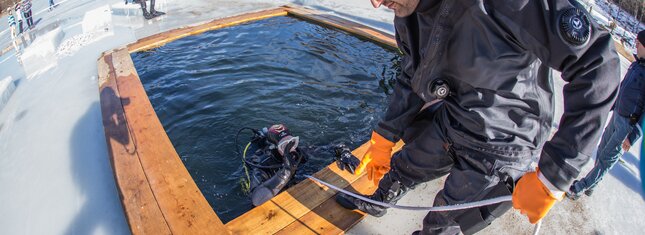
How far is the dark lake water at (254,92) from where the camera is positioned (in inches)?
127

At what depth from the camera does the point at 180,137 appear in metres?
3.52

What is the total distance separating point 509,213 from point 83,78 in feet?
14.5

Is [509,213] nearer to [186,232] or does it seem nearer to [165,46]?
[186,232]

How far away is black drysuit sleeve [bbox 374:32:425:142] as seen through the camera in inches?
74.0

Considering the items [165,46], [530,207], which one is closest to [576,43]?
[530,207]

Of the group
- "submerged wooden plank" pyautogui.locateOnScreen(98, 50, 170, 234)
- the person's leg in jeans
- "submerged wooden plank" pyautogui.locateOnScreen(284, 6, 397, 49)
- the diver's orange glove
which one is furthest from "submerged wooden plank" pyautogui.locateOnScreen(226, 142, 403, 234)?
"submerged wooden plank" pyautogui.locateOnScreen(284, 6, 397, 49)

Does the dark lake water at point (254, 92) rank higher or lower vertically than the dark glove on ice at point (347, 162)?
lower

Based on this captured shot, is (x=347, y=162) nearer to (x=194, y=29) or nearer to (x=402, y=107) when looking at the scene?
(x=402, y=107)

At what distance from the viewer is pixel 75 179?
2.38 m

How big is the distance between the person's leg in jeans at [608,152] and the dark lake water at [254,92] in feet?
6.21

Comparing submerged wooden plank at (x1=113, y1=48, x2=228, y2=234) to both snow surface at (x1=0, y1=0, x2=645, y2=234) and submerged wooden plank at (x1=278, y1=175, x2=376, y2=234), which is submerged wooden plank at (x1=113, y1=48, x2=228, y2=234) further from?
submerged wooden plank at (x1=278, y1=175, x2=376, y2=234)

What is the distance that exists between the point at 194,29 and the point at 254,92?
2275mm

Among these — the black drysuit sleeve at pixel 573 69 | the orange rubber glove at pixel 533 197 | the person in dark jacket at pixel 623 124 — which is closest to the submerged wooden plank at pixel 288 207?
the orange rubber glove at pixel 533 197

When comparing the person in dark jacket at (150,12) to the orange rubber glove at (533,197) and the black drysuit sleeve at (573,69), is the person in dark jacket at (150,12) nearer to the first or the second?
the black drysuit sleeve at (573,69)
